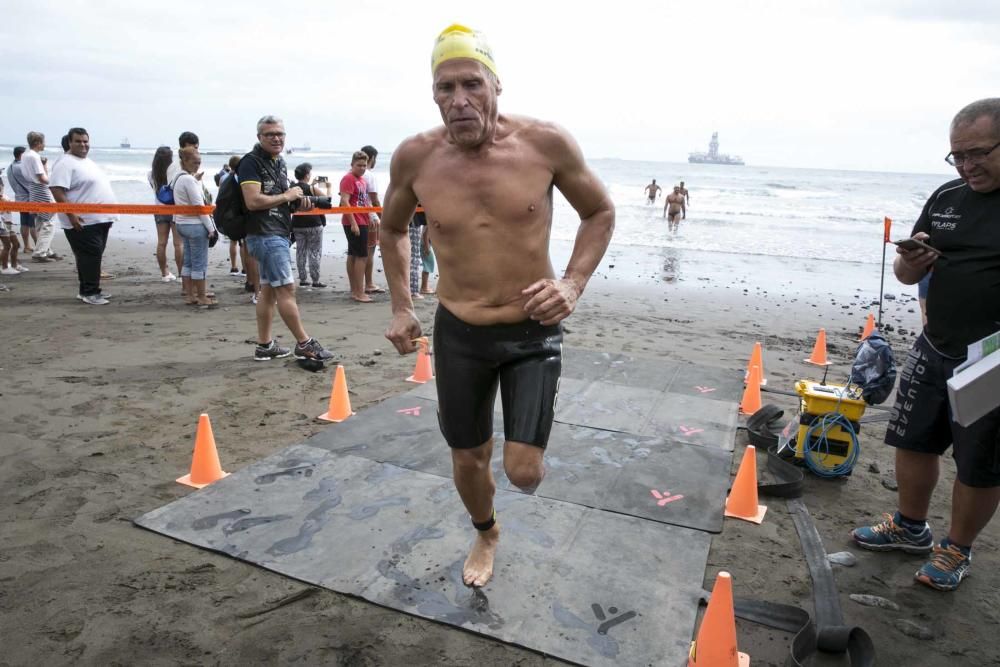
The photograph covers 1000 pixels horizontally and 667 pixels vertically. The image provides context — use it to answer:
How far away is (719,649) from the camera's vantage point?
8.16 feet

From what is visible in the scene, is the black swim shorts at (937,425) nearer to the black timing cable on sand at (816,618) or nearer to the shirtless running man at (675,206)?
the black timing cable on sand at (816,618)

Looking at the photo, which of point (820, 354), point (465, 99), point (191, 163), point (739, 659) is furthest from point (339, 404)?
point (820, 354)

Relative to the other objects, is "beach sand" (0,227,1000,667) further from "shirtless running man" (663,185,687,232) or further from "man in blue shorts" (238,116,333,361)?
"shirtless running man" (663,185,687,232)

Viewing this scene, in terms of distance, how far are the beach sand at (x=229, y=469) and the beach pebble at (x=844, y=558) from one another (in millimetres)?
66

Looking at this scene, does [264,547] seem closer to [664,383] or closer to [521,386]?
[521,386]

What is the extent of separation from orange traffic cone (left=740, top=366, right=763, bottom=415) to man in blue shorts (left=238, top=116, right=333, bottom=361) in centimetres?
402

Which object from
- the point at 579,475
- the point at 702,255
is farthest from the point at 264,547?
the point at 702,255

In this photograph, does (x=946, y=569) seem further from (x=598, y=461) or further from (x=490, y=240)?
(x=490, y=240)

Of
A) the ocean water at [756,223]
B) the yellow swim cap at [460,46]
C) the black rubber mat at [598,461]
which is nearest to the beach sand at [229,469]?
the black rubber mat at [598,461]

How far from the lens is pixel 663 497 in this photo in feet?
13.1

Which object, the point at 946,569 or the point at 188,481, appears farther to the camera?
the point at 188,481

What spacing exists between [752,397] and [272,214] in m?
4.73

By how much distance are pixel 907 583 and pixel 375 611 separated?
2.70m

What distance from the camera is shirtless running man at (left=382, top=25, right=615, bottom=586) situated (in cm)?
261
